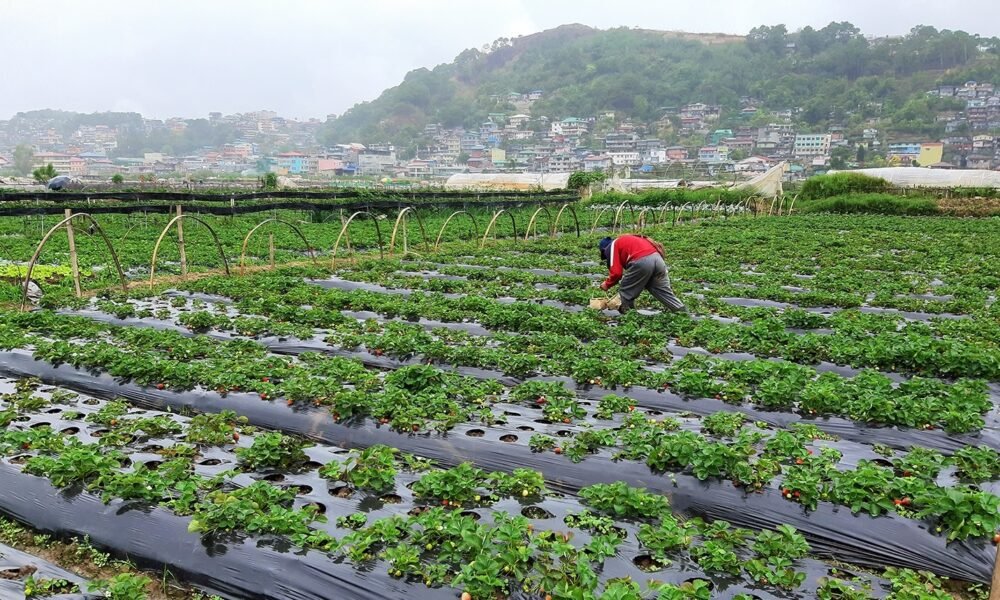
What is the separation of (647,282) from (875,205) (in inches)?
1255

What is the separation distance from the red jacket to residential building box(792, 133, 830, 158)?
134m

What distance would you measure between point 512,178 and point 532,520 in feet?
213

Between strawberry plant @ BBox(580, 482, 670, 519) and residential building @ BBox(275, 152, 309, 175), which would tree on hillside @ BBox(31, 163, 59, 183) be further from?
residential building @ BBox(275, 152, 309, 175)

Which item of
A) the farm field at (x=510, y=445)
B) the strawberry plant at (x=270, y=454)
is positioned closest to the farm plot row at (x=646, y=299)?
the farm field at (x=510, y=445)

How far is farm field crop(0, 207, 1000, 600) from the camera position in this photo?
416 cm

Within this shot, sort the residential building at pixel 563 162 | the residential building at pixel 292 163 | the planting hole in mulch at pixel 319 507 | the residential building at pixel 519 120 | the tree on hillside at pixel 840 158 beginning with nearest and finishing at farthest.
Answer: the planting hole in mulch at pixel 319 507, the tree on hillside at pixel 840 158, the residential building at pixel 563 162, the residential building at pixel 292 163, the residential building at pixel 519 120

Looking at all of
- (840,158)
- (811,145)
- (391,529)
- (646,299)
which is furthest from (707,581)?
(811,145)

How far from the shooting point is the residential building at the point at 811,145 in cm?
13038

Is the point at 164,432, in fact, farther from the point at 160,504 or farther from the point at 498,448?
the point at 498,448

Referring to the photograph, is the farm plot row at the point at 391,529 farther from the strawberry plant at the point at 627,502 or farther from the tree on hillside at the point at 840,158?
the tree on hillside at the point at 840,158

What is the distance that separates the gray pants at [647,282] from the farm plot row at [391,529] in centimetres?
578

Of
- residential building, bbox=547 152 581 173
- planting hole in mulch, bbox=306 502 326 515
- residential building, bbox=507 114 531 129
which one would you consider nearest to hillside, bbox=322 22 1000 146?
residential building, bbox=507 114 531 129

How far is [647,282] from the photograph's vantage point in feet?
35.0

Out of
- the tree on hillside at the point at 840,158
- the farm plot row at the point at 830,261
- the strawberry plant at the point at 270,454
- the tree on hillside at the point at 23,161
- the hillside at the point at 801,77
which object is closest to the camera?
A: the strawberry plant at the point at 270,454
